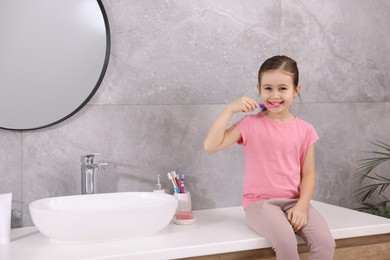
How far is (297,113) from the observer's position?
2314 millimetres

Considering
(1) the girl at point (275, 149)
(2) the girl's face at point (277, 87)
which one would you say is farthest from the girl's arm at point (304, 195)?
(2) the girl's face at point (277, 87)

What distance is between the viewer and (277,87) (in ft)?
6.12

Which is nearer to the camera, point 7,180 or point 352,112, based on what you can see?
point 7,180

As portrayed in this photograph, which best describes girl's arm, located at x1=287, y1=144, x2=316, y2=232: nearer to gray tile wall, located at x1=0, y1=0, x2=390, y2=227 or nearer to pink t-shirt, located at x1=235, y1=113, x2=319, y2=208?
pink t-shirt, located at x1=235, y1=113, x2=319, y2=208

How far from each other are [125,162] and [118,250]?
52 centimetres

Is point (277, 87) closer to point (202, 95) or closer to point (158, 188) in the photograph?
point (202, 95)

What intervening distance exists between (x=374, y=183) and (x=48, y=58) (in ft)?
5.03

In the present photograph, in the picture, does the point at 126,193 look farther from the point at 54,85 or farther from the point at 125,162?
the point at 54,85

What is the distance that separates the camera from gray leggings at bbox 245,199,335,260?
1.65 m

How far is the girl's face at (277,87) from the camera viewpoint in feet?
6.09

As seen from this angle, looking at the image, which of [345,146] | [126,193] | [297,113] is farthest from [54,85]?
[345,146]

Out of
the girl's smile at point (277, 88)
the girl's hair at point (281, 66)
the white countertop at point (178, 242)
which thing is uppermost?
the girl's hair at point (281, 66)

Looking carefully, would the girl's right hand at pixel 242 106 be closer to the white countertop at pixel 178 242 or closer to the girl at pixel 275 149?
the girl at pixel 275 149

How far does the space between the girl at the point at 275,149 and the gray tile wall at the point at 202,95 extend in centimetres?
27
